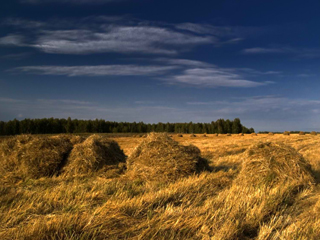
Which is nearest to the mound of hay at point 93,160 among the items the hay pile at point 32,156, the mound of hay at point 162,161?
the hay pile at point 32,156

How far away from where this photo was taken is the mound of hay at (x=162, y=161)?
285 inches

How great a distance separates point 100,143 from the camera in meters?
9.37

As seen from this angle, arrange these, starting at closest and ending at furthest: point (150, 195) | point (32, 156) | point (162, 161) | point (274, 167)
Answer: point (150, 195), point (274, 167), point (162, 161), point (32, 156)

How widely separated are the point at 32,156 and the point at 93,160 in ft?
6.59

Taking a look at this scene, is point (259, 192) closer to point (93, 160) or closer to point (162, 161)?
point (162, 161)

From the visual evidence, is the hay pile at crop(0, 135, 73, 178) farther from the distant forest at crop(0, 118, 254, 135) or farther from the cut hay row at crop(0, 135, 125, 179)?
the distant forest at crop(0, 118, 254, 135)

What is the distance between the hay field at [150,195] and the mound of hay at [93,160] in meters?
0.03

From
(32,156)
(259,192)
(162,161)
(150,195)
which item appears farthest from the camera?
(32,156)

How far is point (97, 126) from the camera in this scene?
7862 centimetres

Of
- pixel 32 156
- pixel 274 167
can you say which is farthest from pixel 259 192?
pixel 32 156

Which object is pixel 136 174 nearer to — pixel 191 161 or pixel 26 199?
pixel 191 161

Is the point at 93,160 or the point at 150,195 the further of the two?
the point at 93,160

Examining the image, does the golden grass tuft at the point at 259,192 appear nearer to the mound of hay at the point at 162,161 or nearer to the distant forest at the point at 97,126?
the mound of hay at the point at 162,161

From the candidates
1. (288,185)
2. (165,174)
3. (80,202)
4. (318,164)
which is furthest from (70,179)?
(318,164)
